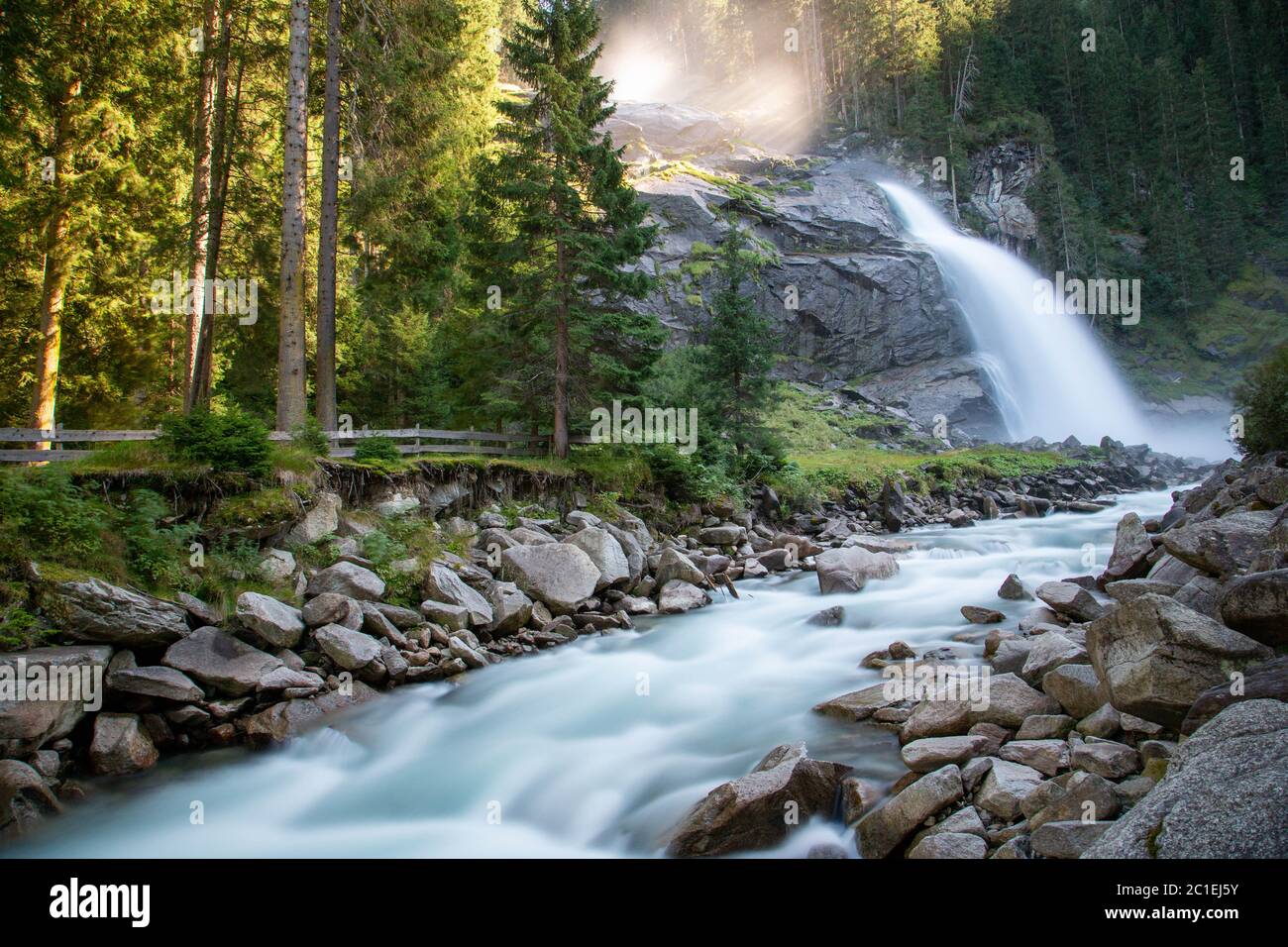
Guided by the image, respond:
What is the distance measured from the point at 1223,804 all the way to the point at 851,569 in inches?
440

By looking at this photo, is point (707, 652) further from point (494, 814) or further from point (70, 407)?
point (70, 407)

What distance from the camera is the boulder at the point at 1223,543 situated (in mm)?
7781

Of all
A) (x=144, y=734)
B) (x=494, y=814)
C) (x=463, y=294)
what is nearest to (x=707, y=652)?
(x=494, y=814)

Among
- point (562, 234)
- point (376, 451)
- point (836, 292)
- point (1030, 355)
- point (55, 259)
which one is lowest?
point (376, 451)

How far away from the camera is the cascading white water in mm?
44719

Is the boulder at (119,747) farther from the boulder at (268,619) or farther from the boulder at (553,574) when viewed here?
the boulder at (553,574)

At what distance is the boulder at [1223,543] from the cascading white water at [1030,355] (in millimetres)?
37462

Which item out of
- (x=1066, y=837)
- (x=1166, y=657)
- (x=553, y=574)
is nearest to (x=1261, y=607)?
(x=1166, y=657)

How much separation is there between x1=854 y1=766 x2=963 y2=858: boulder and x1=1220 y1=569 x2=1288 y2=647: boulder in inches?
115

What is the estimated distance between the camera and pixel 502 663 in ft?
35.8

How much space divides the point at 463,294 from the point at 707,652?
461 inches

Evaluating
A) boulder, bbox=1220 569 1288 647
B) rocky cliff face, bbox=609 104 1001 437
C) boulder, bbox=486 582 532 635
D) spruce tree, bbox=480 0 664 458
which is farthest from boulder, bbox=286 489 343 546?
rocky cliff face, bbox=609 104 1001 437

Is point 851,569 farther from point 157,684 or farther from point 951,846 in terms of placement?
point 157,684

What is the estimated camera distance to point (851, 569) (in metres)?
14.9
